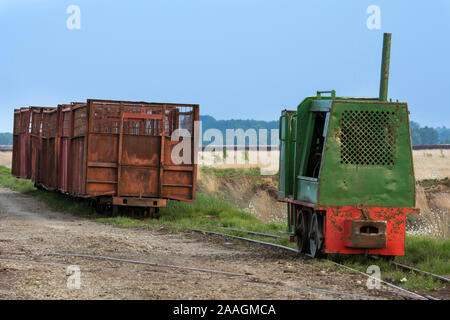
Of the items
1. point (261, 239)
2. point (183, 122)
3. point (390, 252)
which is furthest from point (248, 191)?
point (390, 252)

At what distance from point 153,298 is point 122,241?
6.74 meters

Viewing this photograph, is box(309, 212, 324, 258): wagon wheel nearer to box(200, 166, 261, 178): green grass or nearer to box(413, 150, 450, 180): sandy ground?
box(200, 166, 261, 178): green grass

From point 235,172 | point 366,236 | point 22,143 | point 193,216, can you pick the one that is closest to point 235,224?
point 193,216

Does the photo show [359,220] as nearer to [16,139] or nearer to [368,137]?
[368,137]

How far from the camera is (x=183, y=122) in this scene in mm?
21781

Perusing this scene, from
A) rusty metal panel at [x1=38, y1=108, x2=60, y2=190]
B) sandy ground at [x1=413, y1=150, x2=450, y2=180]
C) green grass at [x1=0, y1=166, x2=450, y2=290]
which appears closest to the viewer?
A: green grass at [x1=0, y1=166, x2=450, y2=290]

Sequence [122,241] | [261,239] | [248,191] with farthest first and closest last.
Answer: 1. [248,191]
2. [261,239]
3. [122,241]

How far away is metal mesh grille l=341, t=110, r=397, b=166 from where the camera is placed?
39.6 ft

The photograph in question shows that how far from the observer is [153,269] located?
451 inches

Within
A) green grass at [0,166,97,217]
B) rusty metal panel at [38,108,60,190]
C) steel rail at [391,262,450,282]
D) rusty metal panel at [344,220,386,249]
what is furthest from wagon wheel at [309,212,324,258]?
rusty metal panel at [38,108,60,190]

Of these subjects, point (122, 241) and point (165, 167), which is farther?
point (165, 167)

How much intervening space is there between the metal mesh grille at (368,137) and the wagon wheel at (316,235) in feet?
3.85
